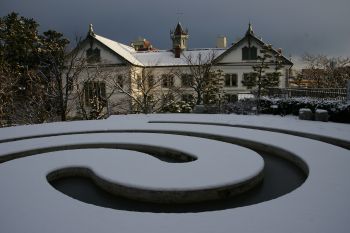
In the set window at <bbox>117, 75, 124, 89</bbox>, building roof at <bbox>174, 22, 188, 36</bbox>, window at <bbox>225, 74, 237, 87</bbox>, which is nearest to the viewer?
window at <bbox>117, 75, 124, 89</bbox>

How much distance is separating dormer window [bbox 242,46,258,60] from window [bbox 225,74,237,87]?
8.31 ft

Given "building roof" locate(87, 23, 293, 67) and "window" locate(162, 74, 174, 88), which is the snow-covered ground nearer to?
"window" locate(162, 74, 174, 88)

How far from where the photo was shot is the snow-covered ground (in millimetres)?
4137

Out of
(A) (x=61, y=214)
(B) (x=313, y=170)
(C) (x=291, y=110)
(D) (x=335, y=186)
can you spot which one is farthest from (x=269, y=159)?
(C) (x=291, y=110)

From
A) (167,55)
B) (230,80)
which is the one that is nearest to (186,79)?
(167,55)

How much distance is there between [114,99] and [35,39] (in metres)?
12.0

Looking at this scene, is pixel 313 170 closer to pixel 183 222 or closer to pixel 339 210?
pixel 339 210

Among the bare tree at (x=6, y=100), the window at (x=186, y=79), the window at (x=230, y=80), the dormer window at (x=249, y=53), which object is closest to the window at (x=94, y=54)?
the window at (x=186, y=79)

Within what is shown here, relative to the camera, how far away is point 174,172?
6688 millimetres

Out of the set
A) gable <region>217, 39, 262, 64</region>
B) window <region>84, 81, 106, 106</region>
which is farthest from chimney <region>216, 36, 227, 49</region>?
window <region>84, 81, 106, 106</region>

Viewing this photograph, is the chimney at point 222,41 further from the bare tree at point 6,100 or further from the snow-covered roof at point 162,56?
the bare tree at point 6,100

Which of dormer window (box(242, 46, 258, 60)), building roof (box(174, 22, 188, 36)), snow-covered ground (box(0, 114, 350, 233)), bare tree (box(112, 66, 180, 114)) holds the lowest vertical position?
snow-covered ground (box(0, 114, 350, 233))

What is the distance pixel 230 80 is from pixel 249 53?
3.91m

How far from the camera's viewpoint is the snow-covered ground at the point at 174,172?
4137mm
